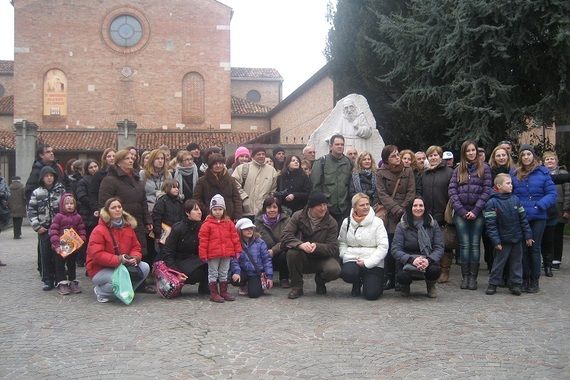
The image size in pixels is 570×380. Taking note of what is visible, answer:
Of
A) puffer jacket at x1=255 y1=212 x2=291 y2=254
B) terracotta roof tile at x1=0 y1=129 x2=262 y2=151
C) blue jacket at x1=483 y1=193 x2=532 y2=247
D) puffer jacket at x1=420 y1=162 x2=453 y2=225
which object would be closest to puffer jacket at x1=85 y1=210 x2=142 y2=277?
puffer jacket at x1=255 y1=212 x2=291 y2=254

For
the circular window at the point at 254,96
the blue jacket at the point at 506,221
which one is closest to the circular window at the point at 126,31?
the circular window at the point at 254,96

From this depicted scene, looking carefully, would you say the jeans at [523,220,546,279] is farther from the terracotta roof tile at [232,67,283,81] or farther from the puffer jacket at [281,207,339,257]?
the terracotta roof tile at [232,67,283,81]

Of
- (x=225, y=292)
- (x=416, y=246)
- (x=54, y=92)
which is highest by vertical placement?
(x=54, y=92)

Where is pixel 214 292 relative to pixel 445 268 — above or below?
below

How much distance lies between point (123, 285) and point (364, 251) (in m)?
3.07

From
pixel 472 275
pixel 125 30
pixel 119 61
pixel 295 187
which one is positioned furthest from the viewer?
pixel 125 30

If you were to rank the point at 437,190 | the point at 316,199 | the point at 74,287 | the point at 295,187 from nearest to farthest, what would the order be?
1. the point at 316,199
2. the point at 74,287
3. the point at 437,190
4. the point at 295,187

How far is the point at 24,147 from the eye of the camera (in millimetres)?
23000

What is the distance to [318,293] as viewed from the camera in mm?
8078

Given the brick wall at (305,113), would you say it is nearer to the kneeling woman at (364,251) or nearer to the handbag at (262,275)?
the kneeling woman at (364,251)

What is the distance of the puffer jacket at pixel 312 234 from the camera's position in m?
7.84

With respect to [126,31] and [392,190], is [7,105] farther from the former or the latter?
[392,190]

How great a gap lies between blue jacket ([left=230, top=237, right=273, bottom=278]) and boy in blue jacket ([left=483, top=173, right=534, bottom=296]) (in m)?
2.93

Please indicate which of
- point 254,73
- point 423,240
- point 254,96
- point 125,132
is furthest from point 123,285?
point 254,73
